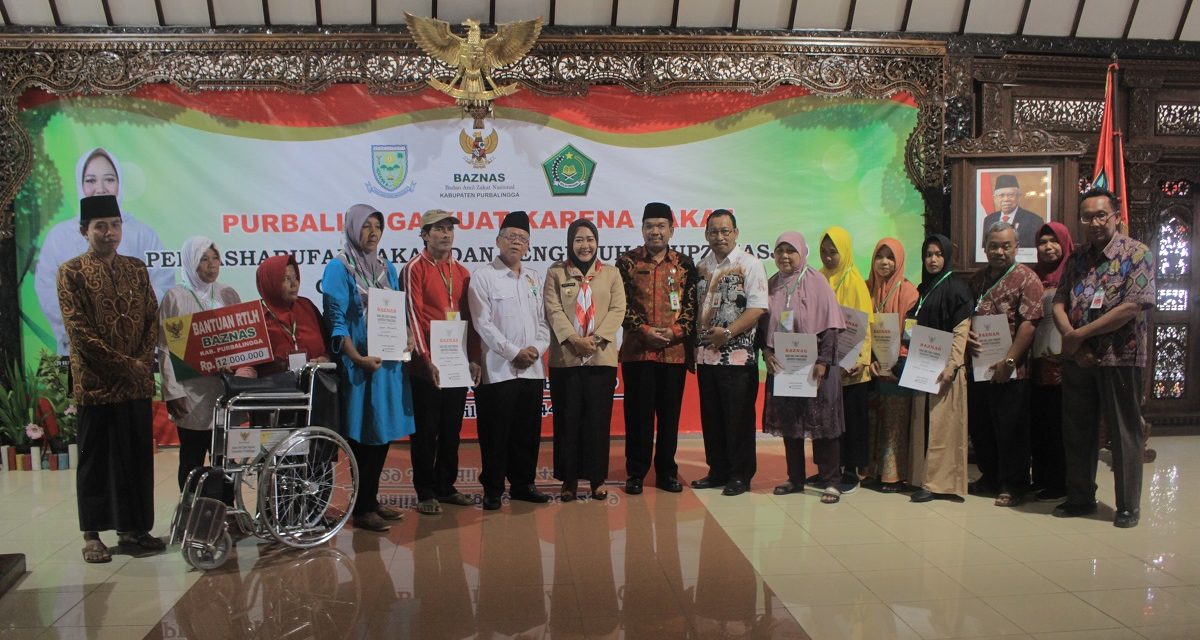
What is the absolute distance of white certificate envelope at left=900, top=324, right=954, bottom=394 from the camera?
4449 millimetres

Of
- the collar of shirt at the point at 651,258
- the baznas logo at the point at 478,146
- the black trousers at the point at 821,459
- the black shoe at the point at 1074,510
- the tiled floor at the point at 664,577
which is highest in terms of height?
the baznas logo at the point at 478,146

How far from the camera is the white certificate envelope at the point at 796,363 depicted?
178 inches

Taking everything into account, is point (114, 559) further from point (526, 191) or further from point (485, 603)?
point (526, 191)

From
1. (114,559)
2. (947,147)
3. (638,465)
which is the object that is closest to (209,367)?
(114,559)

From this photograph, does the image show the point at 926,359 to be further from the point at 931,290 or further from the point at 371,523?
the point at 371,523

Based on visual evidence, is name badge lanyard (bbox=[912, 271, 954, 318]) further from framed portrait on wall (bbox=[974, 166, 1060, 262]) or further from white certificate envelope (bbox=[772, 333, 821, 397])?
framed portrait on wall (bbox=[974, 166, 1060, 262])

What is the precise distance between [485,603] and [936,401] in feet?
8.86

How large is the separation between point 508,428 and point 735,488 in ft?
4.24

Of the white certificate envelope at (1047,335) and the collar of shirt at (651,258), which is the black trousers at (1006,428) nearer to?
the white certificate envelope at (1047,335)

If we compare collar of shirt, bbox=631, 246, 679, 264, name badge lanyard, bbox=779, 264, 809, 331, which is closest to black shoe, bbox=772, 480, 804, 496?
name badge lanyard, bbox=779, 264, 809, 331

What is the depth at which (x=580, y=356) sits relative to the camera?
4.41m

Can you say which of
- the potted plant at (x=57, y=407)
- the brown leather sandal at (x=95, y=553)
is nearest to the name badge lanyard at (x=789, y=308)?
the brown leather sandal at (x=95, y=553)

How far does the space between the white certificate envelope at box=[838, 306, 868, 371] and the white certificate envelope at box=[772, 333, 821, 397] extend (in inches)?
7.5

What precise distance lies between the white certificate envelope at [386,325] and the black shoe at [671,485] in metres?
1.64
